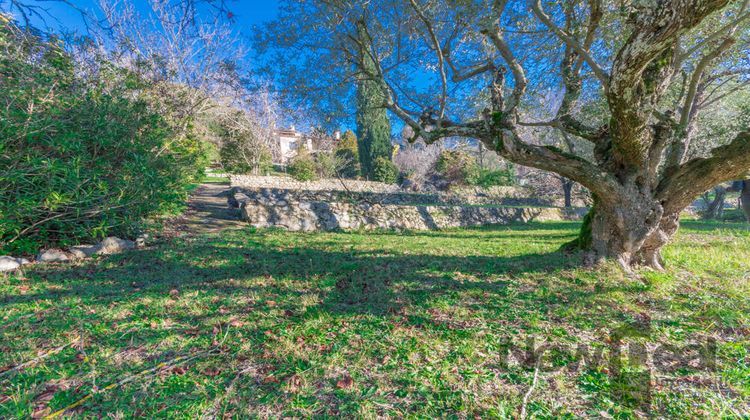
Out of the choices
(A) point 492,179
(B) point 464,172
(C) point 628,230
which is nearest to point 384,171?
(B) point 464,172

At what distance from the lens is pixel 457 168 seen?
20969mm

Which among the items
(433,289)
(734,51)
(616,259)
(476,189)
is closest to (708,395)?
(433,289)

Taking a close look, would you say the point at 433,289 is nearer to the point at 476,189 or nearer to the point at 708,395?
the point at 708,395

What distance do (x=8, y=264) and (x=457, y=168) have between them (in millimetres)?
20304

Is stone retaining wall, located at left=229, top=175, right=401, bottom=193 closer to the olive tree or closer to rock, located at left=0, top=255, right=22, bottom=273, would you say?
the olive tree

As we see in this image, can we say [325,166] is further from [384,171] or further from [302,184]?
[384,171]

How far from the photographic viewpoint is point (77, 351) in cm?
236

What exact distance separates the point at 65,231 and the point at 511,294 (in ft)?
23.4

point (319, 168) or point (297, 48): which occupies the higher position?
point (297, 48)

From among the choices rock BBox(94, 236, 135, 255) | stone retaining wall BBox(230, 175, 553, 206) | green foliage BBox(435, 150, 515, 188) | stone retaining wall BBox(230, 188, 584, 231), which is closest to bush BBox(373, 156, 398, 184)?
stone retaining wall BBox(230, 175, 553, 206)

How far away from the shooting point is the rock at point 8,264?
4405mm

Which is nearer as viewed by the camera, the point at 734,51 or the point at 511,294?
the point at 511,294

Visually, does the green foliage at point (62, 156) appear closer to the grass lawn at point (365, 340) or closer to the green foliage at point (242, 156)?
the grass lawn at point (365, 340)

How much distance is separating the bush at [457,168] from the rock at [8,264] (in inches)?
784
